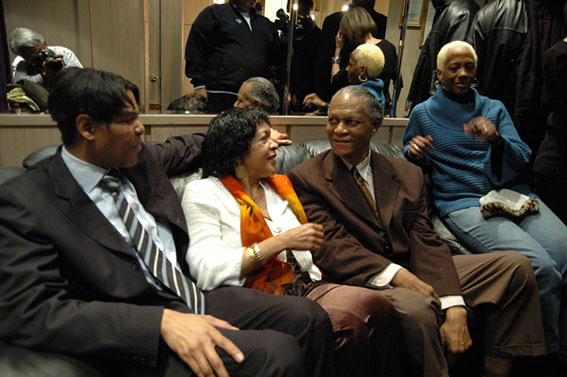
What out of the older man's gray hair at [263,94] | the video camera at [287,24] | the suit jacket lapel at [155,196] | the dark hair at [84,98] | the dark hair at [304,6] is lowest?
the suit jacket lapel at [155,196]

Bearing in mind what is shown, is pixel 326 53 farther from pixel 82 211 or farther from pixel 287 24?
pixel 82 211

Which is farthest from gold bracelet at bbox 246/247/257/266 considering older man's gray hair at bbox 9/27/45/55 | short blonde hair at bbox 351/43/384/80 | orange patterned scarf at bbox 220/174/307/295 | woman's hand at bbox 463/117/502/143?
short blonde hair at bbox 351/43/384/80

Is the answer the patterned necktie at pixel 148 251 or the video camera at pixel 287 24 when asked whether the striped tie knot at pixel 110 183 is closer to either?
the patterned necktie at pixel 148 251

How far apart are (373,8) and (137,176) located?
103 inches

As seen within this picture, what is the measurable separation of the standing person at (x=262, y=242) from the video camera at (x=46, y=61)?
844 millimetres

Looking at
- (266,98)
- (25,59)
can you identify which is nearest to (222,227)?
(266,98)

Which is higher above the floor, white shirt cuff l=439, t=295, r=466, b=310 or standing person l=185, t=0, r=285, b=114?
standing person l=185, t=0, r=285, b=114

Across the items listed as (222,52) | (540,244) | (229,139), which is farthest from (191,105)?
(540,244)

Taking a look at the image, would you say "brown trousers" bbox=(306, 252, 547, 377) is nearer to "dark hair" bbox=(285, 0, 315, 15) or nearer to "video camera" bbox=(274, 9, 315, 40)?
"video camera" bbox=(274, 9, 315, 40)

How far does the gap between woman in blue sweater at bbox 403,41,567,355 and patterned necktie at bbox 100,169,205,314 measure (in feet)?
4.75

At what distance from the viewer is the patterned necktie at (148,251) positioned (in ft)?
4.10

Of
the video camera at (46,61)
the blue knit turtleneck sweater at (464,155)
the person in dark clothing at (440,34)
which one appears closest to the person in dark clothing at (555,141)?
the blue knit turtleneck sweater at (464,155)

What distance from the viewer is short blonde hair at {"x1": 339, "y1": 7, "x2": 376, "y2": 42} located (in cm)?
295

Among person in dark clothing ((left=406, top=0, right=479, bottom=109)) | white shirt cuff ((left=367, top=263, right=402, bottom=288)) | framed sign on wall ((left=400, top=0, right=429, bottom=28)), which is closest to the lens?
white shirt cuff ((left=367, top=263, right=402, bottom=288))
